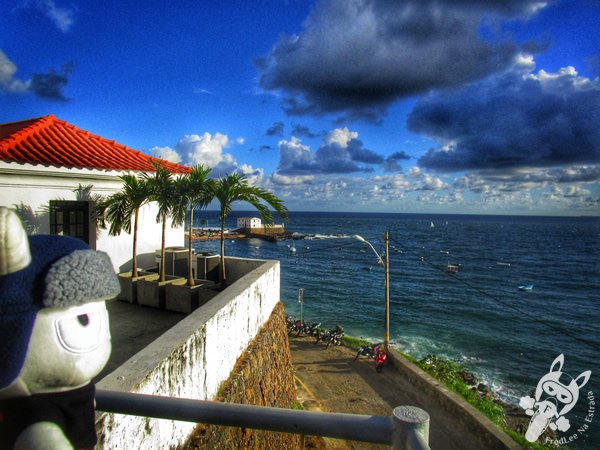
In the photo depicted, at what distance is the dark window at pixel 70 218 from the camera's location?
902 centimetres

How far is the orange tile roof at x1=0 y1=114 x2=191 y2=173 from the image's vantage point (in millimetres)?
8570

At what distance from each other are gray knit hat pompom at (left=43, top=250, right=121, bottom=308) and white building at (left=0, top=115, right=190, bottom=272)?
7.99 m

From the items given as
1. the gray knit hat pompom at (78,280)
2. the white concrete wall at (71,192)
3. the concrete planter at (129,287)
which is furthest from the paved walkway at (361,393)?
the gray knit hat pompom at (78,280)

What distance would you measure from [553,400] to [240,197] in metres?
25.0

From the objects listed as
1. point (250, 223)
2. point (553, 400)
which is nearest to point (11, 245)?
point (553, 400)

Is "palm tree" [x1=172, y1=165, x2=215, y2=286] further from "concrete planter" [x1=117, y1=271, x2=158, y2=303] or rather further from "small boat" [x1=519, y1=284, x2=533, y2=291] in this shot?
"small boat" [x1=519, y1=284, x2=533, y2=291]

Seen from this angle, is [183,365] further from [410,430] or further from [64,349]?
[410,430]

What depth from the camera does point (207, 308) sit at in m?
6.08

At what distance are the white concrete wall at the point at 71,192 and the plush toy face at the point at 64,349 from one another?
800cm

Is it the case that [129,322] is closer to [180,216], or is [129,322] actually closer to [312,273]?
[180,216]

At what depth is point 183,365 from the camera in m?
4.62

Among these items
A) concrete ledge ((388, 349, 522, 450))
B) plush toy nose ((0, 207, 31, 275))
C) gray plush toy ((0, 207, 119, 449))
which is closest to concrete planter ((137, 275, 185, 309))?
gray plush toy ((0, 207, 119, 449))

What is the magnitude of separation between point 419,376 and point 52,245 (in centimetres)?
1787

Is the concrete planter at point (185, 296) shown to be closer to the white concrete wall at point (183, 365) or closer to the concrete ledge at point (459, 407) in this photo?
the white concrete wall at point (183, 365)
